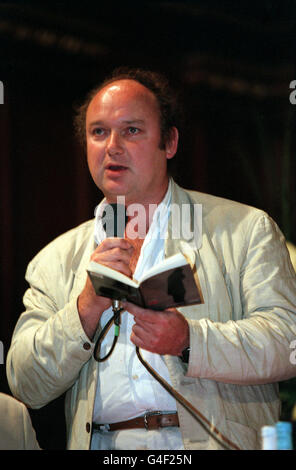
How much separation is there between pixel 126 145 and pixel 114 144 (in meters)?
0.05

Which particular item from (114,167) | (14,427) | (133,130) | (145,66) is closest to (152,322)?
(14,427)

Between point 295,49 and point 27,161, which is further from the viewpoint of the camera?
point 295,49

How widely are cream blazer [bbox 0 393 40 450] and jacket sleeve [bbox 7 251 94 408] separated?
34 centimetres

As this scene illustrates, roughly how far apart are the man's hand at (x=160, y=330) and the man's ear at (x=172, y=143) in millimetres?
813

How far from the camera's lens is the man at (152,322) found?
71.6 inches

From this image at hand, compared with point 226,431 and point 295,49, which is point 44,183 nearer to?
point 295,49

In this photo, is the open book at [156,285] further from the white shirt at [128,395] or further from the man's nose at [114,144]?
the man's nose at [114,144]

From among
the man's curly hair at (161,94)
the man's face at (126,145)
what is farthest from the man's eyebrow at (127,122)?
the man's curly hair at (161,94)

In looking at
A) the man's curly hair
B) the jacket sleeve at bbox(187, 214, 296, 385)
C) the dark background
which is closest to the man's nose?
the man's curly hair

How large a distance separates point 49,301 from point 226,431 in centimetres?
73

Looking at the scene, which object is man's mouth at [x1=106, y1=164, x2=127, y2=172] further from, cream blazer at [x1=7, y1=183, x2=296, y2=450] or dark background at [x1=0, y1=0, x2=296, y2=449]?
dark background at [x1=0, y1=0, x2=296, y2=449]
